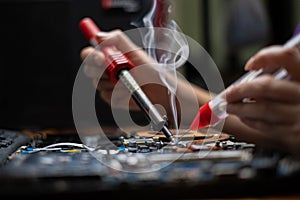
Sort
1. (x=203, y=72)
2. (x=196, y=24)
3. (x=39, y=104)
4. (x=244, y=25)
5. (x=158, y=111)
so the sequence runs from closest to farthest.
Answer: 1. (x=158, y=111)
2. (x=203, y=72)
3. (x=39, y=104)
4. (x=244, y=25)
5. (x=196, y=24)

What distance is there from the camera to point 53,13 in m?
0.90

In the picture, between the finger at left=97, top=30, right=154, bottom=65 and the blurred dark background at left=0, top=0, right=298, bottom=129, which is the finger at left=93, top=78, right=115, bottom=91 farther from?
the blurred dark background at left=0, top=0, right=298, bottom=129

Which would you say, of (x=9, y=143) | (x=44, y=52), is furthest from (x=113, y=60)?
(x=44, y=52)

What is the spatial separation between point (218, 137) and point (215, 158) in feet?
0.42

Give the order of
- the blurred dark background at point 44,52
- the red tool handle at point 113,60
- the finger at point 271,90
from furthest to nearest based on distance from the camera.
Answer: the blurred dark background at point 44,52
the red tool handle at point 113,60
the finger at point 271,90

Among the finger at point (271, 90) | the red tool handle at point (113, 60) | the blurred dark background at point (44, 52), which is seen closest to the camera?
the finger at point (271, 90)

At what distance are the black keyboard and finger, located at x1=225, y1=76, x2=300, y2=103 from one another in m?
0.21

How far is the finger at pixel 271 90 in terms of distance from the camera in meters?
0.39

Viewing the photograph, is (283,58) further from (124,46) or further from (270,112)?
(124,46)

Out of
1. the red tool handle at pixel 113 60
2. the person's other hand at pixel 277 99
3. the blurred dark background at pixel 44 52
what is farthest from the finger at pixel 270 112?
the blurred dark background at pixel 44 52

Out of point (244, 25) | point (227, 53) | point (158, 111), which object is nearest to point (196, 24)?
point (227, 53)

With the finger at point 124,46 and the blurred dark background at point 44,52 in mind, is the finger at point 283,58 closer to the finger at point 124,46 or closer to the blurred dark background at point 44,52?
the finger at point 124,46

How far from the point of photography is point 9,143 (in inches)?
18.3

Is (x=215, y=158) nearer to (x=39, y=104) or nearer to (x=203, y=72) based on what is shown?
(x=203, y=72)
